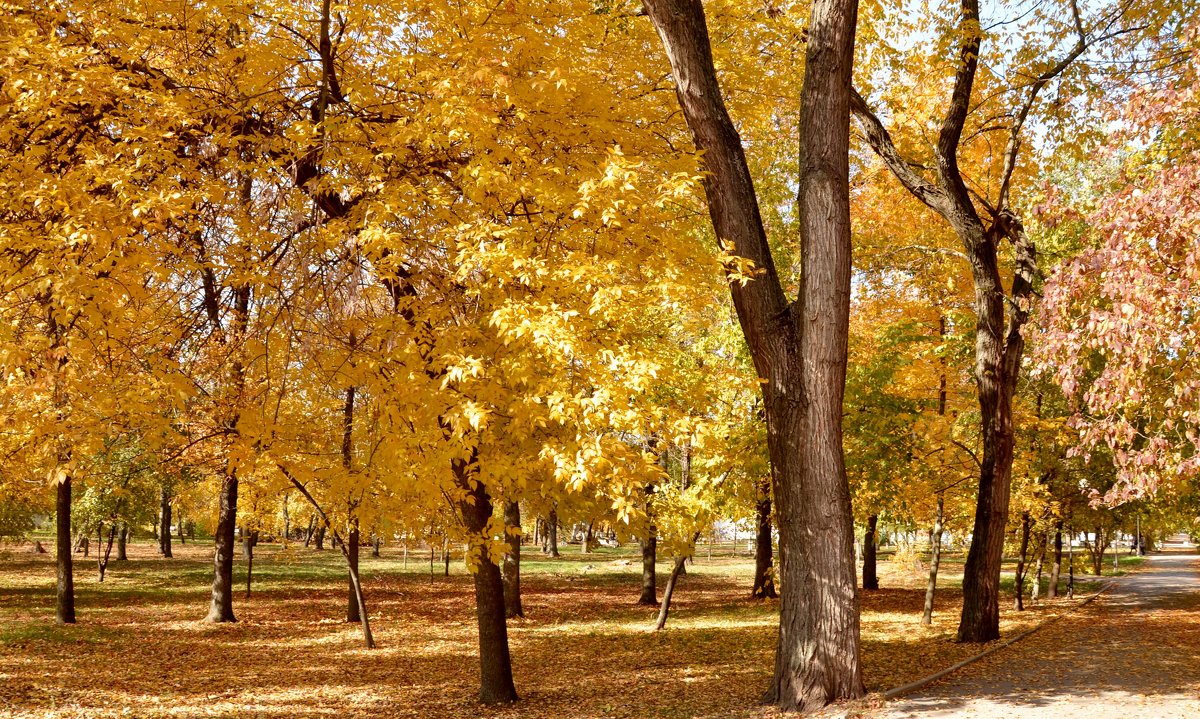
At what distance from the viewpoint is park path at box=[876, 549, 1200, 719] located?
6773mm

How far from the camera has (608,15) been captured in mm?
8766

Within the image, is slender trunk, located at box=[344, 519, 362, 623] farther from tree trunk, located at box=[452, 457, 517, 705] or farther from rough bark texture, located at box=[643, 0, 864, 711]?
rough bark texture, located at box=[643, 0, 864, 711]

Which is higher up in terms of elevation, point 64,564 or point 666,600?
point 64,564

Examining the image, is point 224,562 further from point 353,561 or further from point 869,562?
point 869,562

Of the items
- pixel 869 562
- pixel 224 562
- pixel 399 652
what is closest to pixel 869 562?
pixel 869 562

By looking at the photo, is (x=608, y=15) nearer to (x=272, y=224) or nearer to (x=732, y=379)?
(x=272, y=224)

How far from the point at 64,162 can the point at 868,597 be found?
68.2 ft

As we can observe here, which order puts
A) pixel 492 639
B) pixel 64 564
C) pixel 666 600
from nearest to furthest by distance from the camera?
pixel 492 639
pixel 666 600
pixel 64 564

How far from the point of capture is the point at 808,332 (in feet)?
23.4

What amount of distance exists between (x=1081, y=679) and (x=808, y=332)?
15.8 ft

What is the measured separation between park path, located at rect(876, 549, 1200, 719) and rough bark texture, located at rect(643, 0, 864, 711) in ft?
2.53

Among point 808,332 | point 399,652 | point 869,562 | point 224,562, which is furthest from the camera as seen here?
point 869,562

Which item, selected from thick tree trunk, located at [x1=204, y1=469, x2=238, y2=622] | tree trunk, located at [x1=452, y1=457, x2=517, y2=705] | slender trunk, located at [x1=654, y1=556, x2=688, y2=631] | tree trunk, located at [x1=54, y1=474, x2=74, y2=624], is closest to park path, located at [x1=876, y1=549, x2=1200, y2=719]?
tree trunk, located at [x1=452, y1=457, x2=517, y2=705]

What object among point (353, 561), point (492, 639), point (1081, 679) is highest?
point (353, 561)
